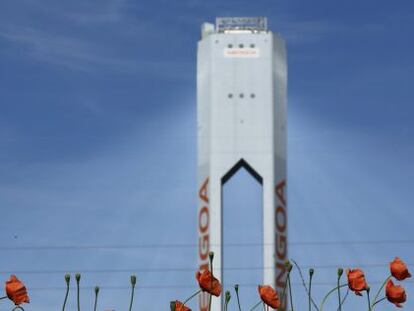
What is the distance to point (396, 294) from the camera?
5531 millimetres

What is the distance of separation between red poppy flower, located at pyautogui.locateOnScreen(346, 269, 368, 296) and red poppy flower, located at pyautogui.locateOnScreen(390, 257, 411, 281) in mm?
164

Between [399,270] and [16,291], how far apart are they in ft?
6.64

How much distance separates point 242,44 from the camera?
52062mm

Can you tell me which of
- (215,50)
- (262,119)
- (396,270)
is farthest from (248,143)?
(396,270)

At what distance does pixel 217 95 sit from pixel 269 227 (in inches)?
281

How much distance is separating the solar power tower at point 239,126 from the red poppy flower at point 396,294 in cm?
4642

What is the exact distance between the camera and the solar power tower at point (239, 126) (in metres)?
52.2

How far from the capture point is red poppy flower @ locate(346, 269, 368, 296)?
18.4ft

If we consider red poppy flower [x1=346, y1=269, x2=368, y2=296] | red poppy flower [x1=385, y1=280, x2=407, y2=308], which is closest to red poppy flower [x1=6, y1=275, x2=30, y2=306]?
red poppy flower [x1=346, y1=269, x2=368, y2=296]

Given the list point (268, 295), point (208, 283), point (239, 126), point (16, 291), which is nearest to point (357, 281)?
point (268, 295)

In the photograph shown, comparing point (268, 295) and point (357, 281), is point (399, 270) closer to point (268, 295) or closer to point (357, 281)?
point (357, 281)

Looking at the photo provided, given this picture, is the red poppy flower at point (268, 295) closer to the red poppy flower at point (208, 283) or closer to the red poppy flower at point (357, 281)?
the red poppy flower at point (208, 283)

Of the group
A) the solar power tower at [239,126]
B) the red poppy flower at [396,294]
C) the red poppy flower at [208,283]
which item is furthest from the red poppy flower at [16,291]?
the solar power tower at [239,126]

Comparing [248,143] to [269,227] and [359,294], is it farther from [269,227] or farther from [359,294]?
[359,294]
